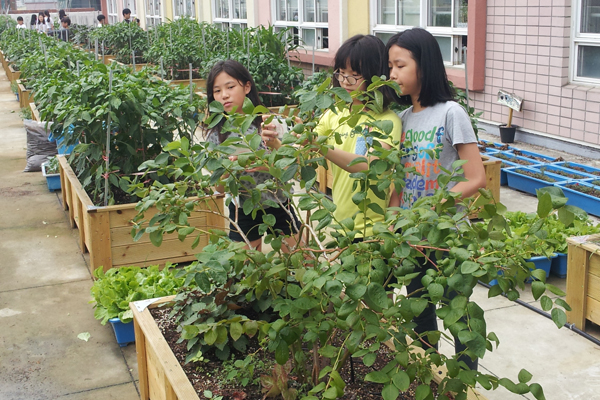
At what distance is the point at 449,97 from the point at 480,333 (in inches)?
47.5

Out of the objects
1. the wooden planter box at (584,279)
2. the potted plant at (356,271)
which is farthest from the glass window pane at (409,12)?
the potted plant at (356,271)

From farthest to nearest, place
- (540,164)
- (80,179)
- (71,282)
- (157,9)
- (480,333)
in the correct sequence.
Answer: (157,9) → (540,164) → (80,179) → (71,282) → (480,333)

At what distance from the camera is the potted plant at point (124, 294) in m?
3.81

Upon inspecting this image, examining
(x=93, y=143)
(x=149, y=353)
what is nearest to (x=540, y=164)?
(x=93, y=143)

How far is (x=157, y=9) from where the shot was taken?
1028 inches

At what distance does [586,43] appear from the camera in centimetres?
716

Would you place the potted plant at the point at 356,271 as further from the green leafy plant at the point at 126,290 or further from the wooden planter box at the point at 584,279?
the wooden planter box at the point at 584,279

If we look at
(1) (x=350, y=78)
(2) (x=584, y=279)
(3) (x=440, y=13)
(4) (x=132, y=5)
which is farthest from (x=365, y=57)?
(4) (x=132, y=5)

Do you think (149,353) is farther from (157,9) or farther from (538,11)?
(157,9)

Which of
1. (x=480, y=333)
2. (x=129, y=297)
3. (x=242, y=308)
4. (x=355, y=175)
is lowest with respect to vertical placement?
(x=129, y=297)

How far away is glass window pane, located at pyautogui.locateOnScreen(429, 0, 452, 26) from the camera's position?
9211 mm

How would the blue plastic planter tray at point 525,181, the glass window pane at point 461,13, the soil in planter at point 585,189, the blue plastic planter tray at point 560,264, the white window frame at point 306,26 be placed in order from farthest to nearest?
the white window frame at point 306,26
the glass window pane at point 461,13
the blue plastic planter tray at point 525,181
the soil in planter at point 585,189
the blue plastic planter tray at point 560,264

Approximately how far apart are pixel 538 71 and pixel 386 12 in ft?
→ 12.4

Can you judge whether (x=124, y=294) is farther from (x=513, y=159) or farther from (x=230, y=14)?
(x=230, y=14)
